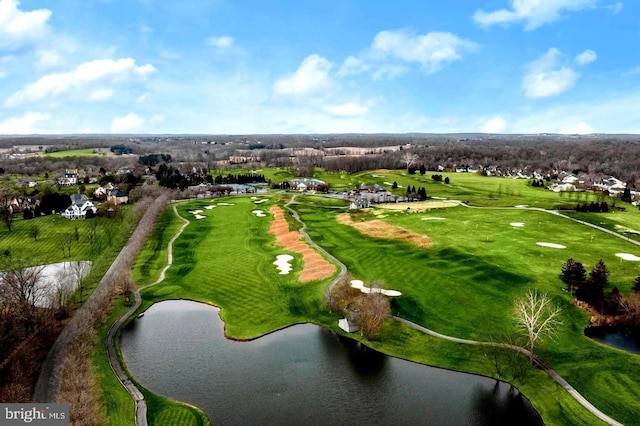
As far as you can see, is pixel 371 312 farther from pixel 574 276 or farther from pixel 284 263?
pixel 574 276

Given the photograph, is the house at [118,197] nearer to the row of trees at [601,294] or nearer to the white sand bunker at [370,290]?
the white sand bunker at [370,290]

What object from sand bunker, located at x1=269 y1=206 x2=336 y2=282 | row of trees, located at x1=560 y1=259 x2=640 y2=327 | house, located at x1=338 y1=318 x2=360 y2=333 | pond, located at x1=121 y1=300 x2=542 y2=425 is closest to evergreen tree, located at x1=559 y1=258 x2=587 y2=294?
row of trees, located at x1=560 y1=259 x2=640 y2=327

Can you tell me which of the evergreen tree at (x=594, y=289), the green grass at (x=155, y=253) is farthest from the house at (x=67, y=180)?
the evergreen tree at (x=594, y=289)

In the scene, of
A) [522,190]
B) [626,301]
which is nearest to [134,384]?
[626,301]

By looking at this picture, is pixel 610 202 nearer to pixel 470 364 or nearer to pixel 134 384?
pixel 470 364

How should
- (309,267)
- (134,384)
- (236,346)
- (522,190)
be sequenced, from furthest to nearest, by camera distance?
(522,190), (309,267), (236,346), (134,384)

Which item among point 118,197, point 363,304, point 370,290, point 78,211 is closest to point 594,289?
point 370,290
